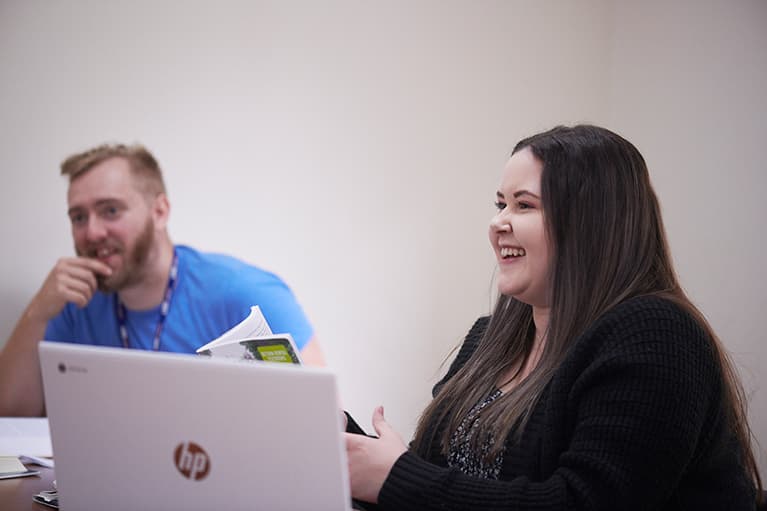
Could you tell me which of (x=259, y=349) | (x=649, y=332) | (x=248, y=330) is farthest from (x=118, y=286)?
(x=649, y=332)

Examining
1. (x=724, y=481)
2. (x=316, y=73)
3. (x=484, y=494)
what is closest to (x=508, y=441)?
(x=484, y=494)

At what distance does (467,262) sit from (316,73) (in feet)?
3.28

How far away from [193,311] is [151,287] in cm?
14

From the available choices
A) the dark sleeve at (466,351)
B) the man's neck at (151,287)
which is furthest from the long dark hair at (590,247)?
the man's neck at (151,287)

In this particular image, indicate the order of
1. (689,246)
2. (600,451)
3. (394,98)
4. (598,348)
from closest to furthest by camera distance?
(600,451)
(598,348)
(394,98)
(689,246)

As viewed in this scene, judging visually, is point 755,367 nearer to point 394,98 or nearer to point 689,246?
point 689,246

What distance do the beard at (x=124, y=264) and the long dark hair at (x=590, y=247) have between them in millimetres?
1055

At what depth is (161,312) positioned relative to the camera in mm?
2215

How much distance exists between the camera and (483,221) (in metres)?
3.20

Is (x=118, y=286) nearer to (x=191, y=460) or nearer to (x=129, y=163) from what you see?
(x=129, y=163)

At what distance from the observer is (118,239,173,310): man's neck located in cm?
218

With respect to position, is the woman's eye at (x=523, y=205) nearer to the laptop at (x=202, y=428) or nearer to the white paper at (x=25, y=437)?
the laptop at (x=202, y=428)

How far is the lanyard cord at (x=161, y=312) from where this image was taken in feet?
7.13

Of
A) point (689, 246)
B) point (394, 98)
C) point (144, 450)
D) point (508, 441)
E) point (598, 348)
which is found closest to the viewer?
point (144, 450)
